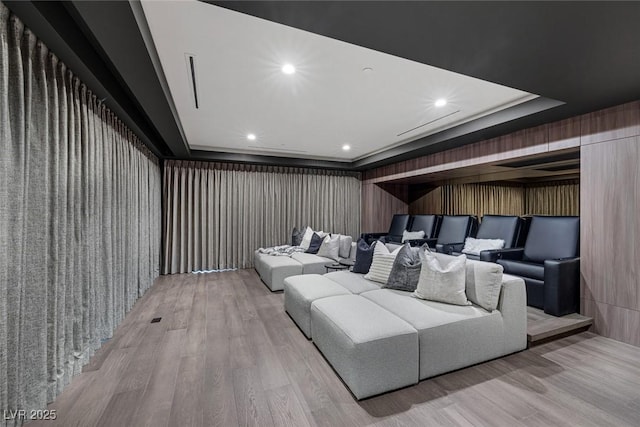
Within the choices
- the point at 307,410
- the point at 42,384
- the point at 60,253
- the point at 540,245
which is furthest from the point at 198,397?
the point at 540,245

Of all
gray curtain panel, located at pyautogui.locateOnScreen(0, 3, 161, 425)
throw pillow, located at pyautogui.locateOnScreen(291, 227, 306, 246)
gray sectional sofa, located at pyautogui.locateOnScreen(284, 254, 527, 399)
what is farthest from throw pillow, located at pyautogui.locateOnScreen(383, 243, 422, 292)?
throw pillow, located at pyautogui.locateOnScreen(291, 227, 306, 246)

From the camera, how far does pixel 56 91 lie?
178cm

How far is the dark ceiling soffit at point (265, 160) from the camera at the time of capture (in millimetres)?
5188

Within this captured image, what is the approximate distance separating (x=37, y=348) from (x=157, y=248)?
3508mm

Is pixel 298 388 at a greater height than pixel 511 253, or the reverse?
pixel 511 253

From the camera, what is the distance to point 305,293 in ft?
8.81

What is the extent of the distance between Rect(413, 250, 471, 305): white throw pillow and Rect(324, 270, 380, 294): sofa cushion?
51cm

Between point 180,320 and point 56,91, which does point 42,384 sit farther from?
point 56,91

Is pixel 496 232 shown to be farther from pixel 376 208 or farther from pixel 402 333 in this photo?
pixel 402 333

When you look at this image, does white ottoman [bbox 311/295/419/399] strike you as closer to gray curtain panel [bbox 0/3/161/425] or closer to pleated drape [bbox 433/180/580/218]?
gray curtain panel [bbox 0/3/161/425]

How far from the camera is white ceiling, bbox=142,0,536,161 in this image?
1784mm

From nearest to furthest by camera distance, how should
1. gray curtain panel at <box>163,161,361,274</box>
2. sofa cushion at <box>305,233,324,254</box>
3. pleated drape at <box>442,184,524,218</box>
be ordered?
sofa cushion at <box>305,233,324,254</box>
gray curtain panel at <box>163,161,361,274</box>
pleated drape at <box>442,184,524,218</box>

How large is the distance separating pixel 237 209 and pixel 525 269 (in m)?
5.07

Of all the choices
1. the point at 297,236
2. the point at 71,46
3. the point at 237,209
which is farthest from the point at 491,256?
the point at 237,209
